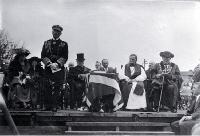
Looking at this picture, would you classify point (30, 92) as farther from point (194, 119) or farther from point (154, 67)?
point (194, 119)

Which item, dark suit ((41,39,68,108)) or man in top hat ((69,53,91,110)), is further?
man in top hat ((69,53,91,110))

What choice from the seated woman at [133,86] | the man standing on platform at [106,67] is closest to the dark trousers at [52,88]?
the man standing on platform at [106,67]

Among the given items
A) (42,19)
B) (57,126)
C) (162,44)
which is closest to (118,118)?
(57,126)

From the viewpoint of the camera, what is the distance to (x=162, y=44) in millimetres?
4430

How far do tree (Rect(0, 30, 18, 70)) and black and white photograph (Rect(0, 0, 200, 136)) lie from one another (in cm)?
1

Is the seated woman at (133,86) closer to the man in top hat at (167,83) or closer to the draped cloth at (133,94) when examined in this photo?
the draped cloth at (133,94)

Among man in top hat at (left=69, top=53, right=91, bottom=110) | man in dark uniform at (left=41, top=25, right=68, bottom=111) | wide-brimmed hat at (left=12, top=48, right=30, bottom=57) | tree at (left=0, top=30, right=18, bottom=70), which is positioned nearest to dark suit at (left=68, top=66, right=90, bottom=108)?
man in top hat at (left=69, top=53, right=91, bottom=110)

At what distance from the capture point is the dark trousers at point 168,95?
193 inches

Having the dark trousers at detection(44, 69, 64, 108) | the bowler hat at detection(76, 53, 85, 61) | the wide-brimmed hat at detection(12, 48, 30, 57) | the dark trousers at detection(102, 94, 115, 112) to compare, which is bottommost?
the dark trousers at detection(102, 94, 115, 112)

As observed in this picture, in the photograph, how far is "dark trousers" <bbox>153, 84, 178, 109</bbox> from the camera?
193 inches

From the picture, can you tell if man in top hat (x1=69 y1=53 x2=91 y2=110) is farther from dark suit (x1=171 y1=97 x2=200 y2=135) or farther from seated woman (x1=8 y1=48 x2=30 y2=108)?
dark suit (x1=171 y1=97 x2=200 y2=135)

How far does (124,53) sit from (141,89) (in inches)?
25.2

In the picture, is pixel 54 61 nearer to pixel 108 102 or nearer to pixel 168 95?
pixel 108 102

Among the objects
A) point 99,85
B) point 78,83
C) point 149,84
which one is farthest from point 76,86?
point 149,84
